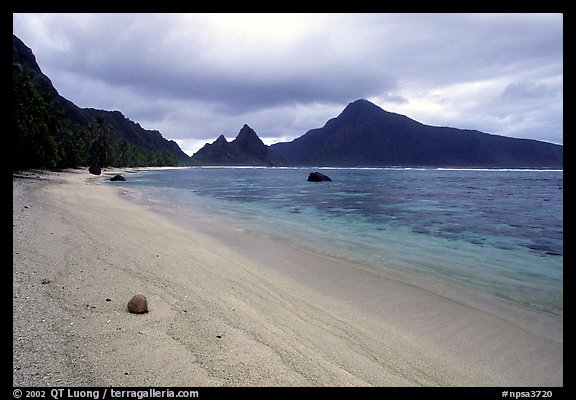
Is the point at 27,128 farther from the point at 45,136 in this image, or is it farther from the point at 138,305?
the point at 138,305

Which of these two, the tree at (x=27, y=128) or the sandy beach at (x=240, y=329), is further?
the tree at (x=27, y=128)

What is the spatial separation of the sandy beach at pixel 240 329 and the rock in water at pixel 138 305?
0.11 metres

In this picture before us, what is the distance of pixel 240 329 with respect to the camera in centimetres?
493

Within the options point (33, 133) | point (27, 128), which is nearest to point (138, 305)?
point (27, 128)

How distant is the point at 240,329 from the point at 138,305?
5.77 feet

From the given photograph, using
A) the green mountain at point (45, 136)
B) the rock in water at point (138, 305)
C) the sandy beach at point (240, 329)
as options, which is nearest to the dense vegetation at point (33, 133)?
the green mountain at point (45, 136)

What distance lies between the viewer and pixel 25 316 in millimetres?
4348

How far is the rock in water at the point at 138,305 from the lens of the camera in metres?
4.96

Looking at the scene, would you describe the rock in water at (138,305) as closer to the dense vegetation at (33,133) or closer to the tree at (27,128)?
the dense vegetation at (33,133)

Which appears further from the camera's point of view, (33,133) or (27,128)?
(33,133)
